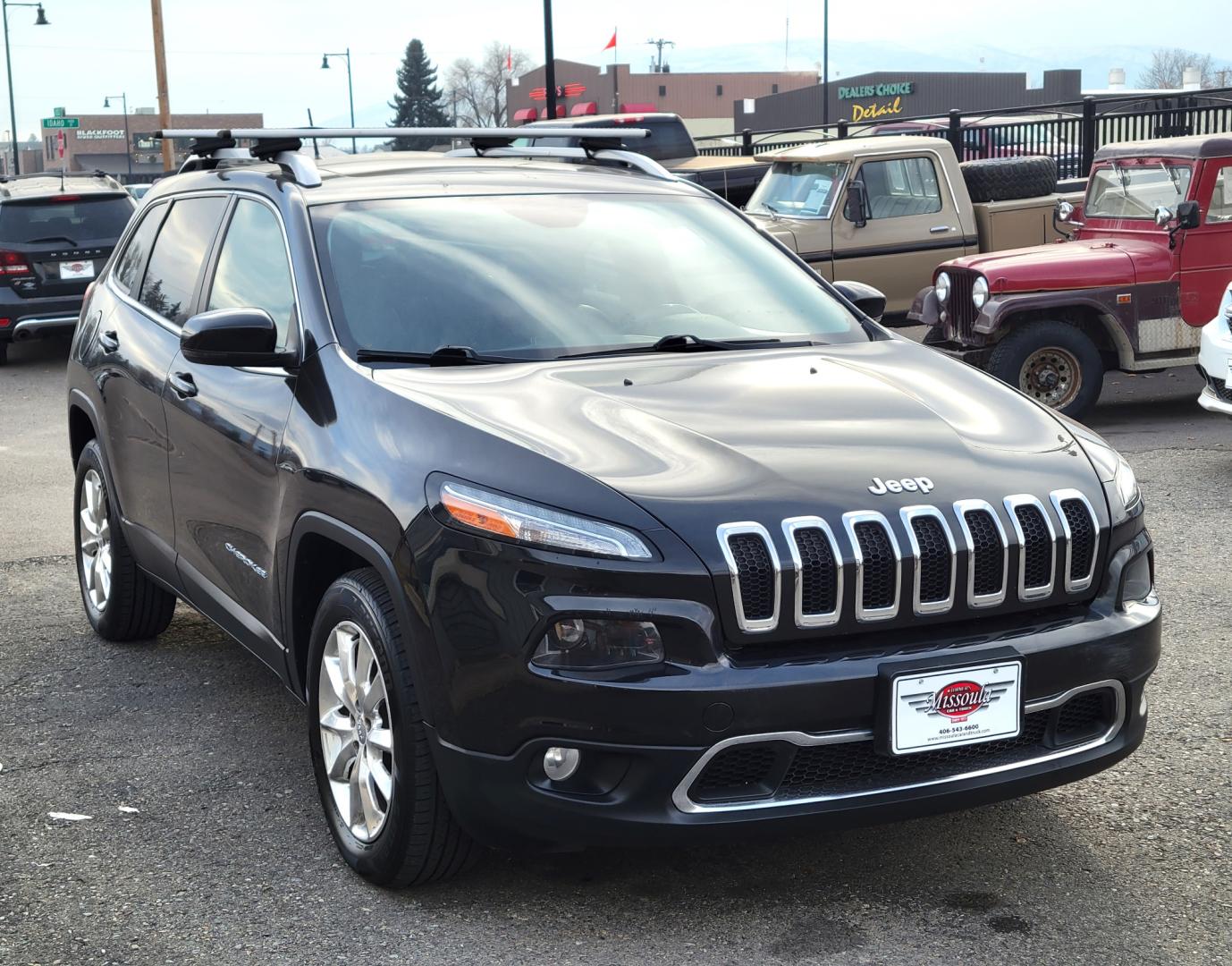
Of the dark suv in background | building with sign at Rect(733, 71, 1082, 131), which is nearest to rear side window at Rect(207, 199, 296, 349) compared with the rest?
the dark suv in background

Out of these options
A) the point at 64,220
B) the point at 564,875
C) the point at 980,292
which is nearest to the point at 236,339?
the point at 564,875

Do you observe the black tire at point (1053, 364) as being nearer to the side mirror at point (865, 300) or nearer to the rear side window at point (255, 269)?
the side mirror at point (865, 300)

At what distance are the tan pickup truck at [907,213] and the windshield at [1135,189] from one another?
2.21m

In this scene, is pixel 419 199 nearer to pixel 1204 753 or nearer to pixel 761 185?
pixel 1204 753

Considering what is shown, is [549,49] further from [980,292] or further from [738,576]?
[738,576]

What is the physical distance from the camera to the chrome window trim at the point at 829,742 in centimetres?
308

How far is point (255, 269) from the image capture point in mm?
4531

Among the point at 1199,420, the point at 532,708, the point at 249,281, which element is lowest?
the point at 1199,420

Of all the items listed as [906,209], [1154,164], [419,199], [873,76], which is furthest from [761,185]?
[873,76]

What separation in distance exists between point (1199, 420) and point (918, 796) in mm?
8376

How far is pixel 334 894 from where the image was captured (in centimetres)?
363

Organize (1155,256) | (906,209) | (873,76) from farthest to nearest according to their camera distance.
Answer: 1. (873,76)
2. (906,209)
3. (1155,256)

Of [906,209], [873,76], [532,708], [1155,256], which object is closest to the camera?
[532,708]

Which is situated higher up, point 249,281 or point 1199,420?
point 249,281
